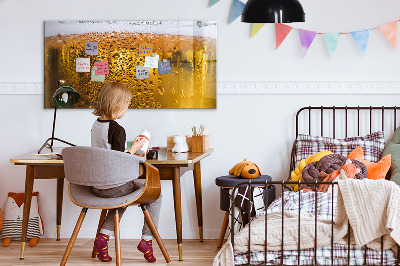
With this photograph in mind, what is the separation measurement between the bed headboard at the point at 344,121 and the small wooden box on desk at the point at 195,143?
0.73 metres

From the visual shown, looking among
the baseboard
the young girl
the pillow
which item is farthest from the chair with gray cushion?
the pillow

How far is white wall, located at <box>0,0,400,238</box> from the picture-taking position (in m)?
4.30

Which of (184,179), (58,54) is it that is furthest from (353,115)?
(58,54)

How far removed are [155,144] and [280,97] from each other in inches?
38.4

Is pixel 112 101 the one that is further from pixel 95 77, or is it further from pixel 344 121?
pixel 344 121

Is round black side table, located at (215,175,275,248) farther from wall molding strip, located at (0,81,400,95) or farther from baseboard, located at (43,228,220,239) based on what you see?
wall molding strip, located at (0,81,400,95)

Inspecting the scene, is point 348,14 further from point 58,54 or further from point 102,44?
point 58,54

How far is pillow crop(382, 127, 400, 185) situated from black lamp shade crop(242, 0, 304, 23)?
1313mm

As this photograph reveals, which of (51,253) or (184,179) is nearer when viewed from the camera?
(51,253)

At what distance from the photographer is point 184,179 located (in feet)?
14.4

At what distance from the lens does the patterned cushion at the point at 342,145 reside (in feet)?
13.5

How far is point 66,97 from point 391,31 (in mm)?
2345

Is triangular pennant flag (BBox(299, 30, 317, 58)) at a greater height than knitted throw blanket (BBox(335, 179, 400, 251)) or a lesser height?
greater

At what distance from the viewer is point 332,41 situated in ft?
14.0
